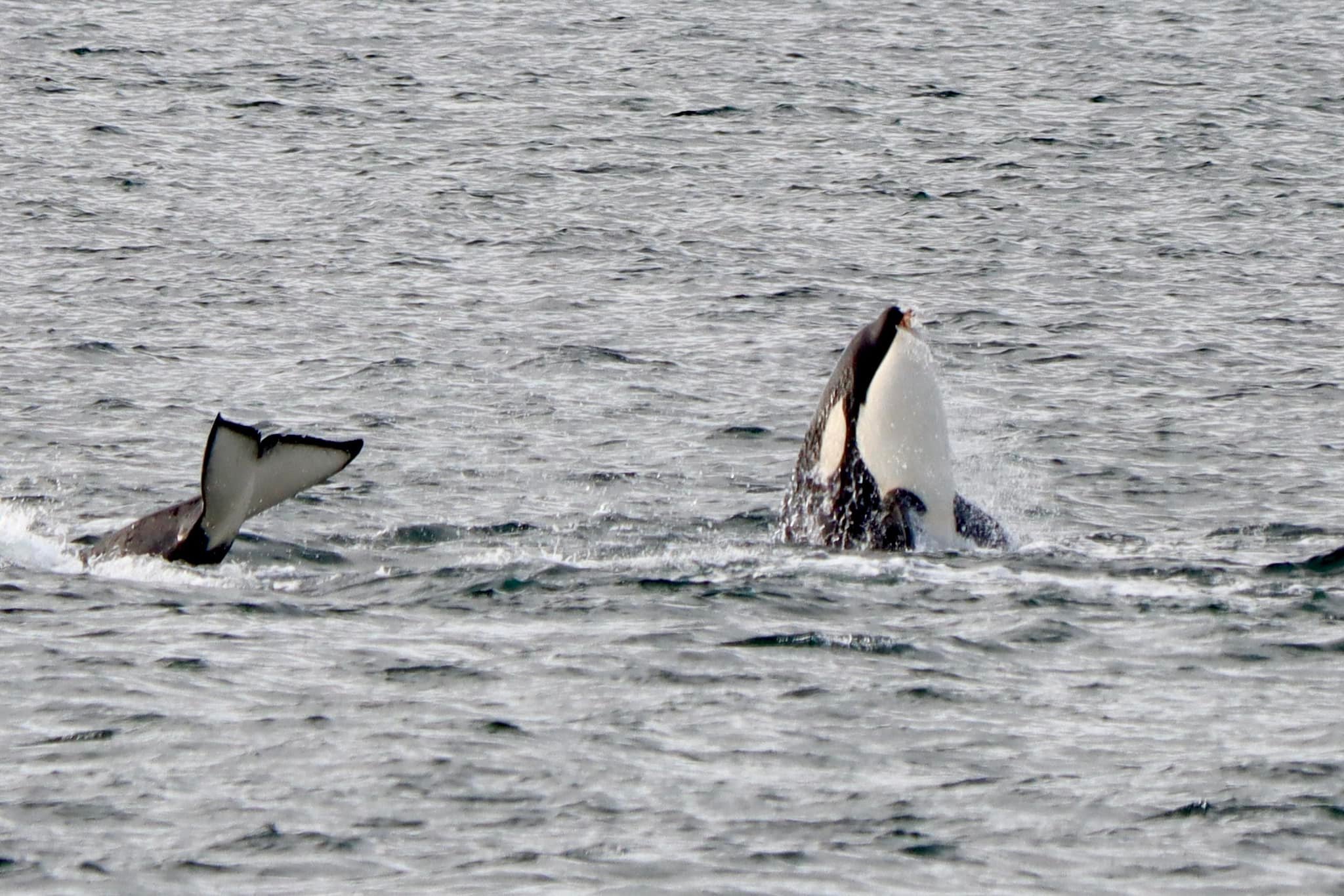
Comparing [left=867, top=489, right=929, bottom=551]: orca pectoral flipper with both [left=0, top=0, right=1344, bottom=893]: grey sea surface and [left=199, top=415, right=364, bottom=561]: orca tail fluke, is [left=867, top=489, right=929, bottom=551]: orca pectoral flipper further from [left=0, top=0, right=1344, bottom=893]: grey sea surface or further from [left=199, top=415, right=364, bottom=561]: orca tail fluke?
[left=199, top=415, right=364, bottom=561]: orca tail fluke

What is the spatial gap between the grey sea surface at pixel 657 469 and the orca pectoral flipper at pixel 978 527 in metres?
0.44

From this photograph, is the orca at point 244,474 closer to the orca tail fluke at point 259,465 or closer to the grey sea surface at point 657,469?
the orca tail fluke at point 259,465

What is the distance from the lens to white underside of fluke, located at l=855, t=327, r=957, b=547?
17359 mm

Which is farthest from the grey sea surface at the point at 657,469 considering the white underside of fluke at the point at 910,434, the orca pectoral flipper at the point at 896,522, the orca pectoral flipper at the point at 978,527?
the white underside of fluke at the point at 910,434

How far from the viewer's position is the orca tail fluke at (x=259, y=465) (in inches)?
593

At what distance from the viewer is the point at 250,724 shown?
1274cm

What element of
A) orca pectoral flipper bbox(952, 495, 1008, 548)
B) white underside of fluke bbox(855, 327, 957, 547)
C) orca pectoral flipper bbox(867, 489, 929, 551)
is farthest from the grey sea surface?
white underside of fluke bbox(855, 327, 957, 547)

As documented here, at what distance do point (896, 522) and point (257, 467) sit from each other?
511 cm

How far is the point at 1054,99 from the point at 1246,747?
113ft

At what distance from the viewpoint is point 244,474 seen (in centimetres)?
1518

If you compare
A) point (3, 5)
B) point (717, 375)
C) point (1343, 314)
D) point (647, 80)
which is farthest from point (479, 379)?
point (3, 5)

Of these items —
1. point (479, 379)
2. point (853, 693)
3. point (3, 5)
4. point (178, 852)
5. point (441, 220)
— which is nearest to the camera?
point (178, 852)

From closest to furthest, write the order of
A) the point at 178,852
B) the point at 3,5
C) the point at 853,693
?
the point at 178,852 → the point at 853,693 → the point at 3,5

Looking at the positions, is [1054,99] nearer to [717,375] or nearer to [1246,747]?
[717,375]
